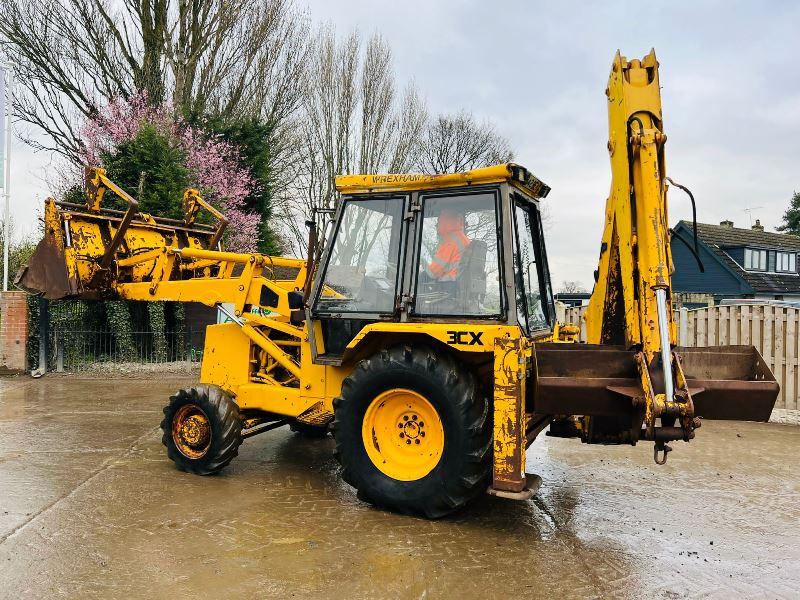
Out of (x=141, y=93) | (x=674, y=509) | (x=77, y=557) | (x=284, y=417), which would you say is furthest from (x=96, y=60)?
(x=674, y=509)

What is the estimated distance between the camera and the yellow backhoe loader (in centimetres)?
411

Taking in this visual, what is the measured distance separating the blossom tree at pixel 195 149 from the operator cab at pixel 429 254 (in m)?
11.2

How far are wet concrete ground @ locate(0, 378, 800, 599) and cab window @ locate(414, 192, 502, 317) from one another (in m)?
1.57

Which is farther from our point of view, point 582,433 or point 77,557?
point 582,433

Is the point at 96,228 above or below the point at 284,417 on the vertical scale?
above

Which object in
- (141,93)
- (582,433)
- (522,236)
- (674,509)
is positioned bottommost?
(674,509)

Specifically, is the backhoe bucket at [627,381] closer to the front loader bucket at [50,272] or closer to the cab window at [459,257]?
the cab window at [459,257]

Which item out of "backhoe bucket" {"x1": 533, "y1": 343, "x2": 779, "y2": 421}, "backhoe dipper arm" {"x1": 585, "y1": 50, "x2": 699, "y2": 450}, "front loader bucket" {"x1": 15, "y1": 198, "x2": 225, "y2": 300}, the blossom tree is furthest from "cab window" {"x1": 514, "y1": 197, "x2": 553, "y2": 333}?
the blossom tree

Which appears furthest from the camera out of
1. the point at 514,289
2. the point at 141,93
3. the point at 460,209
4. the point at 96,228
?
the point at 141,93

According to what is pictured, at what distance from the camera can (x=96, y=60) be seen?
17297 mm

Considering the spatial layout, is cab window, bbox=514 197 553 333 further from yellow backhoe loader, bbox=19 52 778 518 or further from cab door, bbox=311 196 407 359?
cab door, bbox=311 196 407 359

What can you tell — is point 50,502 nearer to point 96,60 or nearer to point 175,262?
point 175,262

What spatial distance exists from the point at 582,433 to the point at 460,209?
211 centimetres

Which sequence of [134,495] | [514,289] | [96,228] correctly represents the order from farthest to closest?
[96,228]
[134,495]
[514,289]
